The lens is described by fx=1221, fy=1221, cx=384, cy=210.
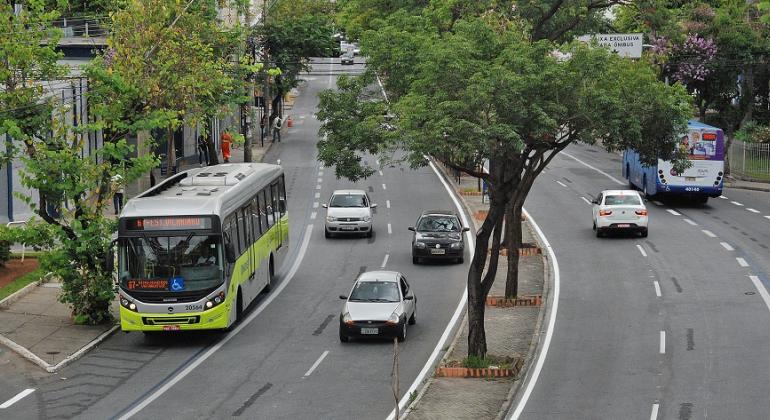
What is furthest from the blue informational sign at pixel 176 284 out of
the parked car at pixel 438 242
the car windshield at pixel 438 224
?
the car windshield at pixel 438 224

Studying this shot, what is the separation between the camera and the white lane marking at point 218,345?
23.1 meters

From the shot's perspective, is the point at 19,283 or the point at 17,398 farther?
the point at 19,283

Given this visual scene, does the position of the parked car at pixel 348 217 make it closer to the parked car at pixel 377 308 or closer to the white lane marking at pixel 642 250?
the white lane marking at pixel 642 250

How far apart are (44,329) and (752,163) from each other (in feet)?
146

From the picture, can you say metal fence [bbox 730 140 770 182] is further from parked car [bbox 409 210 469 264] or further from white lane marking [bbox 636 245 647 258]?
parked car [bbox 409 210 469 264]

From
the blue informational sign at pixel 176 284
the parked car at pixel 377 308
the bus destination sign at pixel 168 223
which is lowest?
the parked car at pixel 377 308

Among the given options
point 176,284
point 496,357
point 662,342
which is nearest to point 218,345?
point 176,284

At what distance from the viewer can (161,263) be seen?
90.6ft

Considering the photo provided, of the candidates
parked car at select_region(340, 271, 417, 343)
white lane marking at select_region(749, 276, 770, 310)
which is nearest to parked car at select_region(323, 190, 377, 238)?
parked car at select_region(340, 271, 417, 343)

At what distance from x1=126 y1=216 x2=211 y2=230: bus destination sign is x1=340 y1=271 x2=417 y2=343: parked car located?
3900 mm

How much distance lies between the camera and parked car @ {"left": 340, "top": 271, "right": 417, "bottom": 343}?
28422 millimetres

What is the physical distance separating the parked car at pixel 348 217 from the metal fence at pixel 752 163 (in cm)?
2572

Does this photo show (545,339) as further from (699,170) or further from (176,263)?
(699,170)

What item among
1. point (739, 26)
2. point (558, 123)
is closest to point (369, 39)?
point (558, 123)
